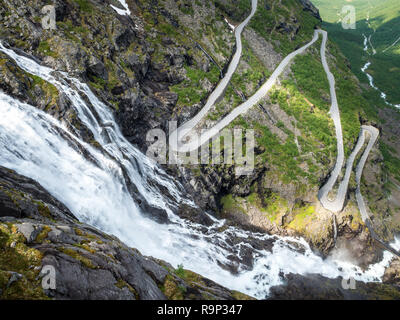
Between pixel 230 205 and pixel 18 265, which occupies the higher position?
pixel 18 265

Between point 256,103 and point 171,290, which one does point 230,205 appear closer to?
point 256,103

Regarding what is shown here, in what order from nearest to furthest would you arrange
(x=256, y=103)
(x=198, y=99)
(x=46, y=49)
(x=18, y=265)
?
(x=18, y=265), (x=46, y=49), (x=198, y=99), (x=256, y=103)

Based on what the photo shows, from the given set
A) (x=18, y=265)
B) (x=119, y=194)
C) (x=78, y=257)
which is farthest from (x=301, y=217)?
(x=18, y=265)

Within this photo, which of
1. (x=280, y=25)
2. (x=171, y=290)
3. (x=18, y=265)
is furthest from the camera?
(x=280, y=25)

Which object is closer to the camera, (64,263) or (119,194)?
(64,263)

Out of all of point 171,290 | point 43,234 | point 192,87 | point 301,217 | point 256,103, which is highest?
point 256,103

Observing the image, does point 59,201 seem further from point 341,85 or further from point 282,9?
point 282,9

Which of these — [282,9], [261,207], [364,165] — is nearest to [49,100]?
[261,207]
